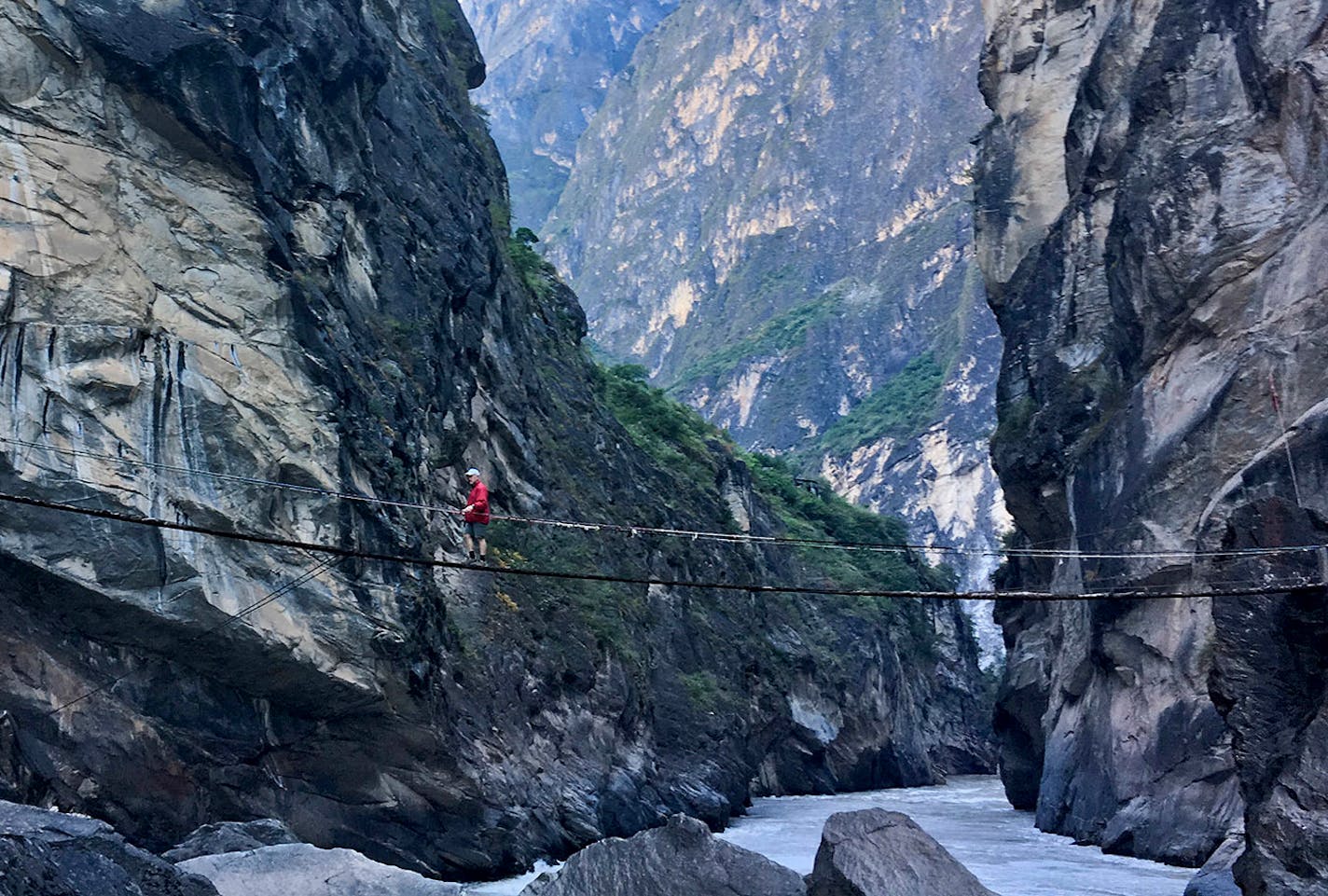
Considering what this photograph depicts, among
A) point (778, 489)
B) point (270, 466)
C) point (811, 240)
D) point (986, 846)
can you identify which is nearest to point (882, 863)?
point (270, 466)

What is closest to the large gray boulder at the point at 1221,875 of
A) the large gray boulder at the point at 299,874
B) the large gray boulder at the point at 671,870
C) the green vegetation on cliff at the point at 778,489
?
the large gray boulder at the point at 671,870

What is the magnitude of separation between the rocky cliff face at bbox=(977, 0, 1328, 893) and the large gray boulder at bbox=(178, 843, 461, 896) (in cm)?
936

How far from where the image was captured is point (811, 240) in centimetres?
15400

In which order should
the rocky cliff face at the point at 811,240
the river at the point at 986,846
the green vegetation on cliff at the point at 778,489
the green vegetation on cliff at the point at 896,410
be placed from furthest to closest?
the green vegetation on cliff at the point at 896,410
the rocky cliff face at the point at 811,240
the green vegetation on cliff at the point at 778,489
the river at the point at 986,846

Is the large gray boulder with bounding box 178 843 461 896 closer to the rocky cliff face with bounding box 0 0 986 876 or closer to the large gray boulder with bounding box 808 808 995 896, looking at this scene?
the rocky cliff face with bounding box 0 0 986 876

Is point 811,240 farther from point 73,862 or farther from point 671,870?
point 73,862

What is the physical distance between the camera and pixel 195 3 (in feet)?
79.8

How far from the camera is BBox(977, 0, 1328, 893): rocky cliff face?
24.3 meters

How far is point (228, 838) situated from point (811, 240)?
141113 millimetres

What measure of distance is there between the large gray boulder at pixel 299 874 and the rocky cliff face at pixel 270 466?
4.16 metres

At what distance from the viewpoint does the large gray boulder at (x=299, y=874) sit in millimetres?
14578

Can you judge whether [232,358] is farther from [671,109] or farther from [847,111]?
[671,109]

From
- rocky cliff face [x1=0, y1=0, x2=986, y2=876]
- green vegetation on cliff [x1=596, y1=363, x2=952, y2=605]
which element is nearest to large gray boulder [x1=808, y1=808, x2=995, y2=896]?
rocky cliff face [x1=0, y1=0, x2=986, y2=876]

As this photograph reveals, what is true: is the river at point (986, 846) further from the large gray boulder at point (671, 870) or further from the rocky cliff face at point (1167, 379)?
the large gray boulder at point (671, 870)
